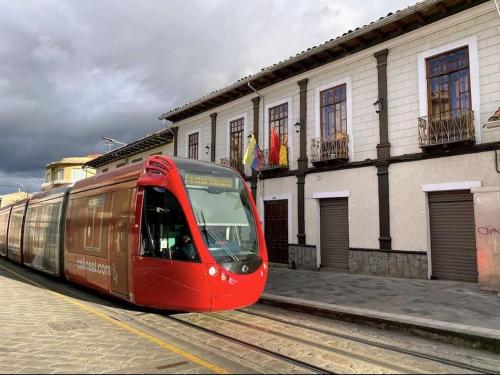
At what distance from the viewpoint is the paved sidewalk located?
6785 millimetres

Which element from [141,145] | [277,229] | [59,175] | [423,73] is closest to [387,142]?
[423,73]

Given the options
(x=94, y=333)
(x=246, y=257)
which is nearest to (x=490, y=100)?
(x=246, y=257)

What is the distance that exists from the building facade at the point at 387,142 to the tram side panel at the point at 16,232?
989 centimetres

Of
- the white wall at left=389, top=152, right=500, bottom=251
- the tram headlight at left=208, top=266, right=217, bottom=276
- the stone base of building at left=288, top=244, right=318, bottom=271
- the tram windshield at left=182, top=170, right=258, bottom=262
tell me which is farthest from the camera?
the stone base of building at left=288, top=244, right=318, bottom=271

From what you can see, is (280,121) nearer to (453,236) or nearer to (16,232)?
(453,236)

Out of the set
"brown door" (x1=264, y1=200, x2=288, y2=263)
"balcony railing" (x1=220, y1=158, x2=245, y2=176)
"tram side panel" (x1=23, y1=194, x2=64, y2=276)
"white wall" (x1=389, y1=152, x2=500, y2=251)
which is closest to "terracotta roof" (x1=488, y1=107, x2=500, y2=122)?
"white wall" (x1=389, y1=152, x2=500, y2=251)

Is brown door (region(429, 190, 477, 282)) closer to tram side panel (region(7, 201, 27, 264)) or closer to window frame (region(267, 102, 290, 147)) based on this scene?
window frame (region(267, 102, 290, 147))

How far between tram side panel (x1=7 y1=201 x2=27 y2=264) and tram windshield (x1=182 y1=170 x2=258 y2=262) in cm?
1253

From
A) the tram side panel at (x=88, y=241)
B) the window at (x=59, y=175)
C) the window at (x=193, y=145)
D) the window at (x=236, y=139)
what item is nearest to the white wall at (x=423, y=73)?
the window at (x=236, y=139)

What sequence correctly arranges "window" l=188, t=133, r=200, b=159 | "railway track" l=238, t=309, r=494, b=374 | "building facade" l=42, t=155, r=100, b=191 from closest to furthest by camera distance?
"railway track" l=238, t=309, r=494, b=374 < "window" l=188, t=133, r=200, b=159 < "building facade" l=42, t=155, r=100, b=191

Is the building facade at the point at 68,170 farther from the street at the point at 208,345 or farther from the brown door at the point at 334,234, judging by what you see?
the street at the point at 208,345

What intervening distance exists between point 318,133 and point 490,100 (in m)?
6.07

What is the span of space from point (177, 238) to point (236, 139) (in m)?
13.7

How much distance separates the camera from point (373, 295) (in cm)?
992
